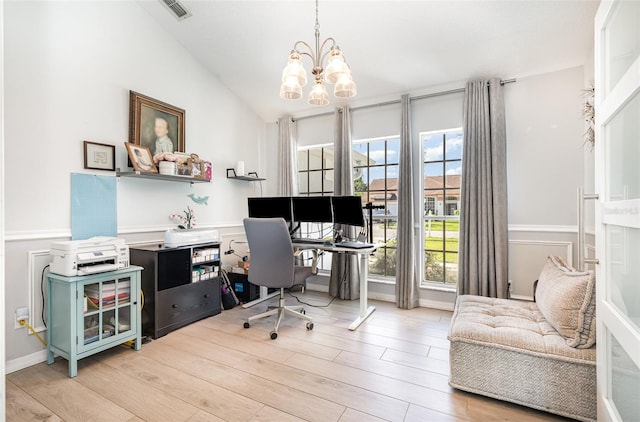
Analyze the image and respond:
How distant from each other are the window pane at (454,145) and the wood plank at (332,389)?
2625mm

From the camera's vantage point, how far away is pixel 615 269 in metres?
1.24

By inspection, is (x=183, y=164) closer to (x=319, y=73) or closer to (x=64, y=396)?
(x=319, y=73)

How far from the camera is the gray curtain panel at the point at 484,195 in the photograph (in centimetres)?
290

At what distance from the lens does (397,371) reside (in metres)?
2.04

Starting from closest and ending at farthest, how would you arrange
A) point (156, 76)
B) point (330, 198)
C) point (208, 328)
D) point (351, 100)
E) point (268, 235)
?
point (268, 235) < point (208, 328) < point (156, 76) < point (330, 198) < point (351, 100)

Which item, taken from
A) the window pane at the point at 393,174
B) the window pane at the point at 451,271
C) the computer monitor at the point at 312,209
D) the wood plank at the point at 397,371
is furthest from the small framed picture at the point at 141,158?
the window pane at the point at 451,271

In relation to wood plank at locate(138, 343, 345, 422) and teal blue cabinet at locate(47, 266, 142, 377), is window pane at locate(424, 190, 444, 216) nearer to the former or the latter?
wood plank at locate(138, 343, 345, 422)

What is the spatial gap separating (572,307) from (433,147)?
220cm

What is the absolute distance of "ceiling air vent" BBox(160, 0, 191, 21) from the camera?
2.75 meters

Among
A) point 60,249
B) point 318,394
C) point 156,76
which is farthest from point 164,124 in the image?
point 318,394

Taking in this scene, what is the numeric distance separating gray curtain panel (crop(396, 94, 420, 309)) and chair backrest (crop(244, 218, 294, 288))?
139 cm

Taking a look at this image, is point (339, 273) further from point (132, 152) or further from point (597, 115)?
point (597, 115)

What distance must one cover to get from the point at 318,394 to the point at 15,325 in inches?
87.8

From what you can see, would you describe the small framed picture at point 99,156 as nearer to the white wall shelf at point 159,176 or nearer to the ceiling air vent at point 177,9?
the white wall shelf at point 159,176
